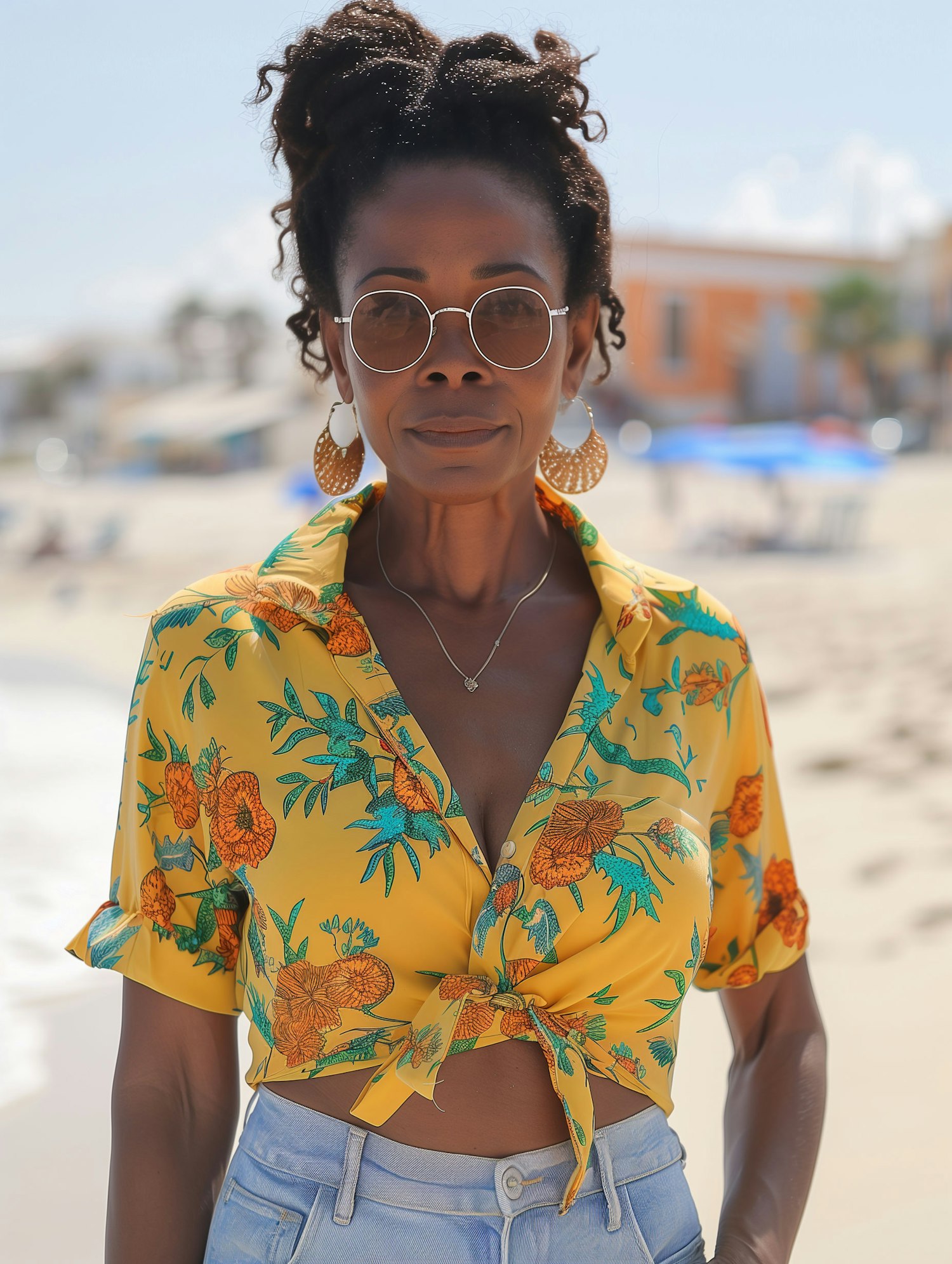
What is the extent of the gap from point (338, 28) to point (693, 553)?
56.9ft

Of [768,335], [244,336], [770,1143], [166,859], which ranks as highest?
[166,859]

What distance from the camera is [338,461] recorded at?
2025mm

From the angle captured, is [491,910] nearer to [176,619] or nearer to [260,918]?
[260,918]

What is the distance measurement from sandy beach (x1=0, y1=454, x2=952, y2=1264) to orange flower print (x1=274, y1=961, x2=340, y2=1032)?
8.63ft

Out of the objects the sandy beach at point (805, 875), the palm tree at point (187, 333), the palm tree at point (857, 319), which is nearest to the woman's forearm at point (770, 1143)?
the sandy beach at point (805, 875)

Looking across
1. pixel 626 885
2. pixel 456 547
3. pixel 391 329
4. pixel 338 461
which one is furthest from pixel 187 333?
pixel 626 885

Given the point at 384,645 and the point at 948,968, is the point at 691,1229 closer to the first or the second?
the point at 384,645

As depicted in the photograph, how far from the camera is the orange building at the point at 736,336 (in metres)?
39.6

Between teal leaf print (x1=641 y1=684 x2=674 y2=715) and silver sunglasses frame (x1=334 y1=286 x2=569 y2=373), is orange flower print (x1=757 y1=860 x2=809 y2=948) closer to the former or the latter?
teal leaf print (x1=641 y1=684 x2=674 y2=715)

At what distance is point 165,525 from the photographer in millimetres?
26422

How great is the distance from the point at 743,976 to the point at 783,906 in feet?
0.38

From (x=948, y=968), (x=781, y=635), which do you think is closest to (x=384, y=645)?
(x=948, y=968)

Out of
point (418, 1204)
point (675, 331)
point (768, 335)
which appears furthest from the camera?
point (768, 335)

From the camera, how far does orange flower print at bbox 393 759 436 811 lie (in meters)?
1.52
